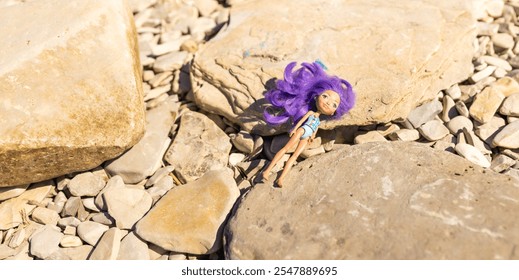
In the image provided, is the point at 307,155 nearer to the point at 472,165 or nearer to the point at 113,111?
the point at 472,165

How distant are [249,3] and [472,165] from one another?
2299 millimetres

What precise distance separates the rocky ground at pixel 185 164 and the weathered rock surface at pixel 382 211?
7.7 inches

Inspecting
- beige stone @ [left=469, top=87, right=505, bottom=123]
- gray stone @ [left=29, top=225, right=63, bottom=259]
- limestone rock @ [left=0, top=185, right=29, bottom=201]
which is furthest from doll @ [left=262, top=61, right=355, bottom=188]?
limestone rock @ [left=0, top=185, right=29, bottom=201]

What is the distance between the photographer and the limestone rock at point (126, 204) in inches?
116

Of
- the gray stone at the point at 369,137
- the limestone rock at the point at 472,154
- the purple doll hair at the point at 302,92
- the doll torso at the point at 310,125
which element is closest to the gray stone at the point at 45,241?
the purple doll hair at the point at 302,92

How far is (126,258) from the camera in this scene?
279cm

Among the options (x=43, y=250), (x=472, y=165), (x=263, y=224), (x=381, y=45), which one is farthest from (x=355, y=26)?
(x=43, y=250)

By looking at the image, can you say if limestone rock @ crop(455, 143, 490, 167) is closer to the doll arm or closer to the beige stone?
the beige stone

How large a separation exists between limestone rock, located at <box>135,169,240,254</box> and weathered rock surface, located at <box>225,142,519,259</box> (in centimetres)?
16

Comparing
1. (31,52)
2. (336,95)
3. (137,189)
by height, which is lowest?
(137,189)

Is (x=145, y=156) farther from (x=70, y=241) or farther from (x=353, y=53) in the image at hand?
(x=353, y=53)

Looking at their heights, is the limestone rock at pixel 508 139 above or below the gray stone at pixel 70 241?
above

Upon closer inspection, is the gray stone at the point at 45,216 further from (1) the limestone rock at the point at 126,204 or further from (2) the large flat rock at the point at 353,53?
(2) the large flat rock at the point at 353,53

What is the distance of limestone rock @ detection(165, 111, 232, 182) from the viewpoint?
3.25m
